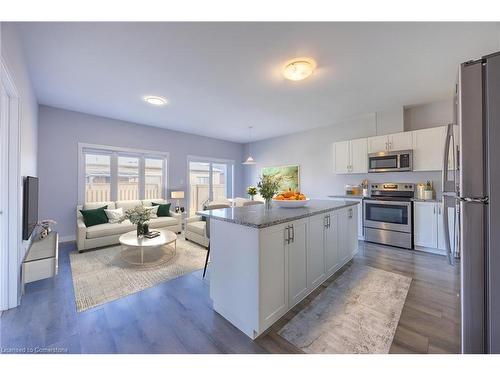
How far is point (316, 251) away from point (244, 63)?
233 cm

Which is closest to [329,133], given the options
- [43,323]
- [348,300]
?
[348,300]

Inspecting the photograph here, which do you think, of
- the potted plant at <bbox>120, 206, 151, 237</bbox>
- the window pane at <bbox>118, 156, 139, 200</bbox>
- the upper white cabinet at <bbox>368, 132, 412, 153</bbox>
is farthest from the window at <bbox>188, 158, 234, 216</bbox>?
the upper white cabinet at <bbox>368, 132, 412, 153</bbox>

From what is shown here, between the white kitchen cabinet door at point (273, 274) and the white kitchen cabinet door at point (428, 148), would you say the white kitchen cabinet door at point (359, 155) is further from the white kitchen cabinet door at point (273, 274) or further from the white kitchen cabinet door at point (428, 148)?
the white kitchen cabinet door at point (273, 274)

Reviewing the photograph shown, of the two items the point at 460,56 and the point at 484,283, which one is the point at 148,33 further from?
the point at 460,56

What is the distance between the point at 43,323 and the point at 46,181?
10.9 ft

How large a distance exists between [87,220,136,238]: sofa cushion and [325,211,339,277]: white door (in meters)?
3.66

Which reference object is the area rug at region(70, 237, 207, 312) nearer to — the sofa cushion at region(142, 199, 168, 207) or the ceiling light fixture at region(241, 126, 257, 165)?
the sofa cushion at region(142, 199, 168, 207)

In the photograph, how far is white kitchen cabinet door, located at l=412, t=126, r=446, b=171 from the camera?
3342mm

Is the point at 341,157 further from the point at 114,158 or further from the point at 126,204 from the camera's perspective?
the point at 114,158

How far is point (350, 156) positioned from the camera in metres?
4.35

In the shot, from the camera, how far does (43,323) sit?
1686mm

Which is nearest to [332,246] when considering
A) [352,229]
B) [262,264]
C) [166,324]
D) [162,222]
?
[352,229]

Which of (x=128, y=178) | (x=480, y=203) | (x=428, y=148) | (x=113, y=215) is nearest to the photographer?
(x=480, y=203)

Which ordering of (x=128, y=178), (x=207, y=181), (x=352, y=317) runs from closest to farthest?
(x=352, y=317)
(x=128, y=178)
(x=207, y=181)
